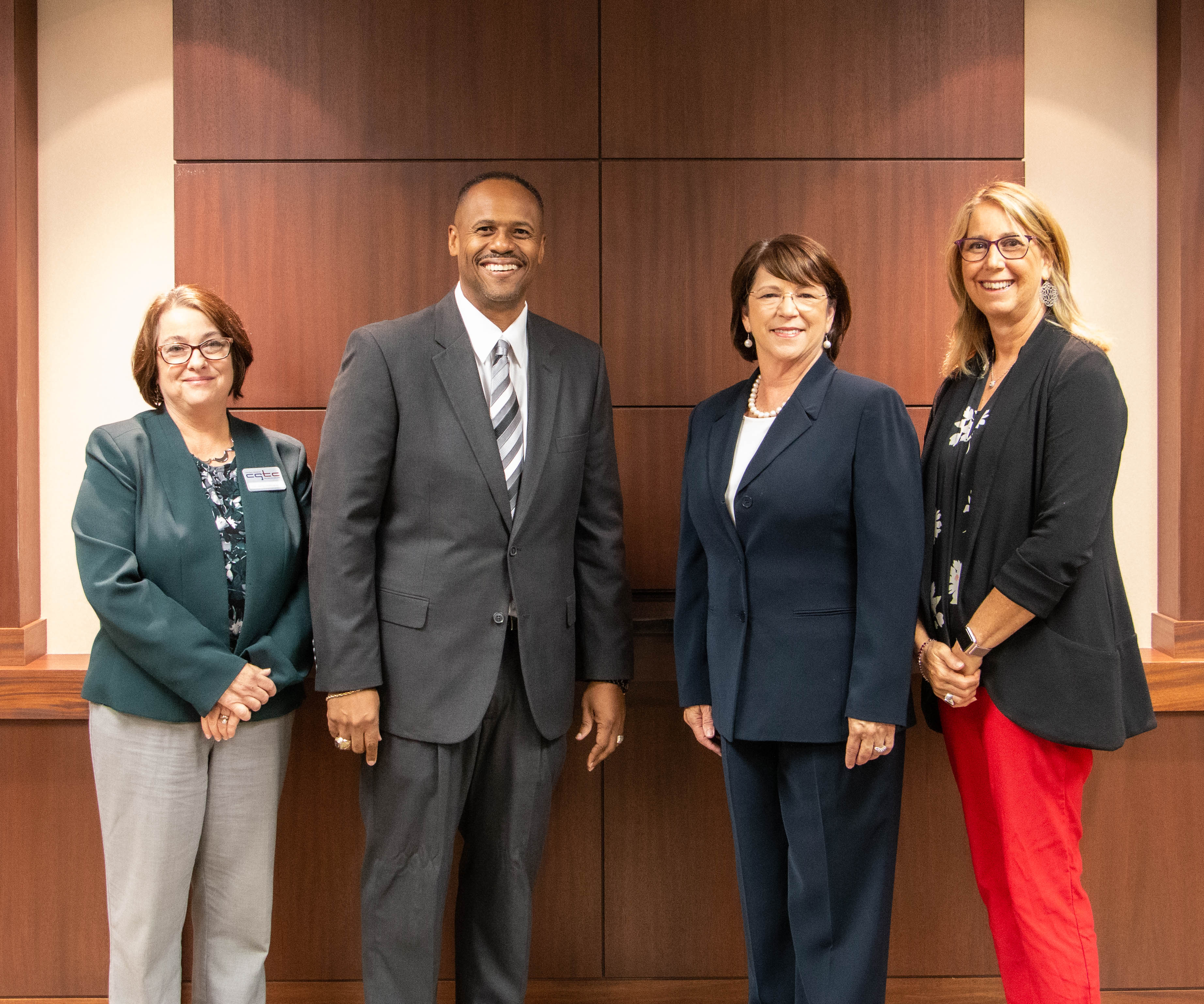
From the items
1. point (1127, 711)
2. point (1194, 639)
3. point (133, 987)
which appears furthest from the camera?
point (1194, 639)

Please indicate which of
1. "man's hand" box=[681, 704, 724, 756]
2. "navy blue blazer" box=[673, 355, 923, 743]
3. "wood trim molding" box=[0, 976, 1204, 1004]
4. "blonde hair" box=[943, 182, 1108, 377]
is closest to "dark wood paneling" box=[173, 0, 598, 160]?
"blonde hair" box=[943, 182, 1108, 377]

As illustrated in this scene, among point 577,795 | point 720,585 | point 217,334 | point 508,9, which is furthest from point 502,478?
point 508,9

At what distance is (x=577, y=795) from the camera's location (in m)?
2.78

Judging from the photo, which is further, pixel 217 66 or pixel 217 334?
pixel 217 66

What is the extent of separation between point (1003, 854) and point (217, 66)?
3.06 m

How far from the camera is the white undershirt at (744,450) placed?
2.04 metres

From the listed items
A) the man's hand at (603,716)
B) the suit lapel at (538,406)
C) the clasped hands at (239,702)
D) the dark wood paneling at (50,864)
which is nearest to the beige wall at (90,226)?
the dark wood paneling at (50,864)

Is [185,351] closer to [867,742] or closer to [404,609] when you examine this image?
[404,609]

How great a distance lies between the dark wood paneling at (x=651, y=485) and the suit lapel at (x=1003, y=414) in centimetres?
101

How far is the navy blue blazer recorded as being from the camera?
1893 mm

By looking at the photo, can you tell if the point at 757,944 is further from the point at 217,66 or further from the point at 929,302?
the point at 217,66

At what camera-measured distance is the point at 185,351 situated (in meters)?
2.15

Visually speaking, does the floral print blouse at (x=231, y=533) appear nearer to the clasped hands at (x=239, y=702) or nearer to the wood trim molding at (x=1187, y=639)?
the clasped hands at (x=239, y=702)

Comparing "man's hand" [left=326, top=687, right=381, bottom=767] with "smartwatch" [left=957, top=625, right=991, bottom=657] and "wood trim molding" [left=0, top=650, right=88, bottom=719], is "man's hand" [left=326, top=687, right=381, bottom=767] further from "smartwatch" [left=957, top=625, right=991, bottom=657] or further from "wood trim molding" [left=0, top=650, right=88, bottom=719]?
"smartwatch" [left=957, top=625, right=991, bottom=657]
